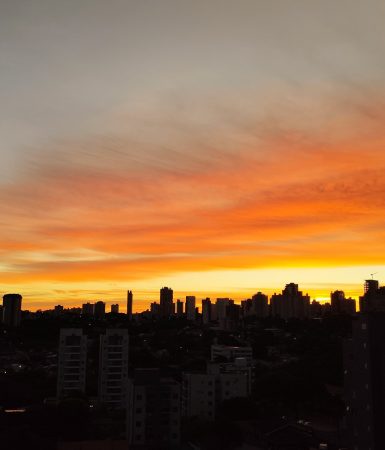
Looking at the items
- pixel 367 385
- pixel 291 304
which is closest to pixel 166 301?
pixel 291 304

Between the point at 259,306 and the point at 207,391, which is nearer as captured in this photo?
the point at 207,391

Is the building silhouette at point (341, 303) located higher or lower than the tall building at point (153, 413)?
higher

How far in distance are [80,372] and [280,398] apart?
56.4ft

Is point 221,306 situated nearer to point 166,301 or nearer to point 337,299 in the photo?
point 166,301

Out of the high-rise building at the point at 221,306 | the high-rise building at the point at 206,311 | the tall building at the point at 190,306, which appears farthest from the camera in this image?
the tall building at the point at 190,306

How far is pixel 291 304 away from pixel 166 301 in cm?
3963

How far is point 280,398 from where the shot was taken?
3512 cm

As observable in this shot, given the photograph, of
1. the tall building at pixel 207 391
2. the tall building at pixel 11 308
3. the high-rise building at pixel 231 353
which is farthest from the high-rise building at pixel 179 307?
the tall building at pixel 207 391

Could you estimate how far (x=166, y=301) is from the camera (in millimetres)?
154375

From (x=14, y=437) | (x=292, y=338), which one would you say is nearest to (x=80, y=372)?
(x=14, y=437)

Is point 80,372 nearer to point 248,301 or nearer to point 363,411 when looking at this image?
point 363,411

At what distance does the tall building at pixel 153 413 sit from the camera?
85.3 ft

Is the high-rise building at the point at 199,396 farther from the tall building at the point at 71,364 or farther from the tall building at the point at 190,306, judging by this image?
the tall building at the point at 190,306

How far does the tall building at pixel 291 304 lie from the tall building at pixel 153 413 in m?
113
